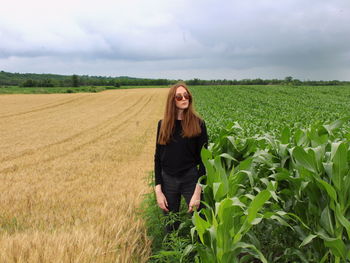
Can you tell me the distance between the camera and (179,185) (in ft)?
12.1

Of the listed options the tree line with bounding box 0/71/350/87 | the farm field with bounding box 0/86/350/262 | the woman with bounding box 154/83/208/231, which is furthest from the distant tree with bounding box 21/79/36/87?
the woman with bounding box 154/83/208/231

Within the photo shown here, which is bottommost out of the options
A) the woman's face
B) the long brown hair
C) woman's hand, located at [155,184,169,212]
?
woman's hand, located at [155,184,169,212]

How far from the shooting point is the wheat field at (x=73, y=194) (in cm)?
309

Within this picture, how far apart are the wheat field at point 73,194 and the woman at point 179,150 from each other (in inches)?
23.1

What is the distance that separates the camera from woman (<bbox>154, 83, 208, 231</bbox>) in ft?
11.5

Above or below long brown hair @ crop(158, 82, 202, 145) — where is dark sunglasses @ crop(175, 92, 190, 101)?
above

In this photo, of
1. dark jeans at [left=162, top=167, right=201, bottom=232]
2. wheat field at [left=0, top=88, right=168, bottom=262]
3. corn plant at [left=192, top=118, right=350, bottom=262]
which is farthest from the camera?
dark jeans at [left=162, top=167, right=201, bottom=232]

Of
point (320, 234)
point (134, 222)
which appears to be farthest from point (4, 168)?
point (320, 234)

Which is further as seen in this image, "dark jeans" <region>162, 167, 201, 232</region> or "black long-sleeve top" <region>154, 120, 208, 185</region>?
"dark jeans" <region>162, 167, 201, 232</region>

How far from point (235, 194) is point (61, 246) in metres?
1.62

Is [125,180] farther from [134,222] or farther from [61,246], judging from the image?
[61,246]

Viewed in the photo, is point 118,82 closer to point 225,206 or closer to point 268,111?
point 268,111

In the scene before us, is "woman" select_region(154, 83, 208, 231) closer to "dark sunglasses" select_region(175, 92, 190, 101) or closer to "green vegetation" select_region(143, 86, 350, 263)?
"dark sunglasses" select_region(175, 92, 190, 101)

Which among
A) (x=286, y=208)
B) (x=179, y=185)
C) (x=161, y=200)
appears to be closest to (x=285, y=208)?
(x=286, y=208)
